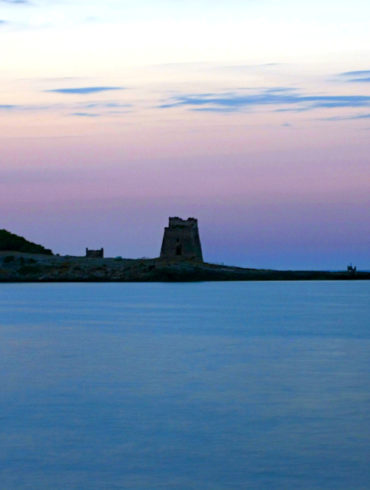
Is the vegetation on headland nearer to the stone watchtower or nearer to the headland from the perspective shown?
the headland

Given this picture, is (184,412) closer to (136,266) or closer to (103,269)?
(136,266)

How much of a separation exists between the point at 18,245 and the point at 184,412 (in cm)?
9640

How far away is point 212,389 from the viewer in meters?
18.7

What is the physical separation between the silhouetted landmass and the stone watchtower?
72.6ft

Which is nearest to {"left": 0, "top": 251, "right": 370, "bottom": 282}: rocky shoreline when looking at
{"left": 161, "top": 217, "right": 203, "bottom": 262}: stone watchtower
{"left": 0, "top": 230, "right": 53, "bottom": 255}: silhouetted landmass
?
{"left": 161, "top": 217, "right": 203, "bottom": 262}: stone watchtower

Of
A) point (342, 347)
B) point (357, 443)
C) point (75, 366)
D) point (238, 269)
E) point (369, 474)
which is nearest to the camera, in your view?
point (369, 474)

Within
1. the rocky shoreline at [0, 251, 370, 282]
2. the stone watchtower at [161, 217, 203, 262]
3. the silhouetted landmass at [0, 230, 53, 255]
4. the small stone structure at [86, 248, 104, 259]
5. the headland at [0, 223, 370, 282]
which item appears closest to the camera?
the stone watchtower at [161, 217, 203, 262]

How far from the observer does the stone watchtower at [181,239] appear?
298ft

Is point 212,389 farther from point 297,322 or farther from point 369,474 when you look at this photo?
point 297,322

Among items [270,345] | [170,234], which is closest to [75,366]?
[270,345]

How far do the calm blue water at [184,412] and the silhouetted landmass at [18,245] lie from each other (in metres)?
77.0

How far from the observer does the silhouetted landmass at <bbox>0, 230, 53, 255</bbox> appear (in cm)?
10862

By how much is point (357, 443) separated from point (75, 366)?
11120 millimetres

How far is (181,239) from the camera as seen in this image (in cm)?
9119
